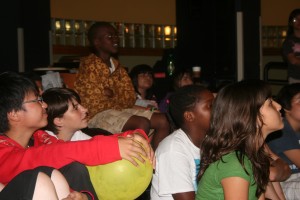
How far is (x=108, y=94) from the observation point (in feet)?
12.9

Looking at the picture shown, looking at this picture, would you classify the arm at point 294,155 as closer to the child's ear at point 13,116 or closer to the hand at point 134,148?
the hand at point 134,148

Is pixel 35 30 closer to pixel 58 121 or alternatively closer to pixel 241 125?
pixel 58 121

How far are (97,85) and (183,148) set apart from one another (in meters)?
1.49

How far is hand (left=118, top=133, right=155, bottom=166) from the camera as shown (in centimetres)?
200

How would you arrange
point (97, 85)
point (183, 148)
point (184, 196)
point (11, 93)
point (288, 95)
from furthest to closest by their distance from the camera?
point (97, 85)
point (288, 95)
point (183, 148)
point (184, 196)
point (11, 93)

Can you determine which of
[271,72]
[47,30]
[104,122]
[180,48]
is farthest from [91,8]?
[104,122]

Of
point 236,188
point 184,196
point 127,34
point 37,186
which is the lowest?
point 184,196

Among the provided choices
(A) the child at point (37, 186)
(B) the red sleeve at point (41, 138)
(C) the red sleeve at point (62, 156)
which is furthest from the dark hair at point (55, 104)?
(A) the child at point (37, 186)

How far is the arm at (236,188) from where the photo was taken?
6.69 feet

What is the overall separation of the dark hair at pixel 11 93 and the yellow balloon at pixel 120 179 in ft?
1.44

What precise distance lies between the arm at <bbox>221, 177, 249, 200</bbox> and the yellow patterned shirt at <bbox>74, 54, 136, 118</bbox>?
6.43 feet

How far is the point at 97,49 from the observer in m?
4.11

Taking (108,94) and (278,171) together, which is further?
(108,94)

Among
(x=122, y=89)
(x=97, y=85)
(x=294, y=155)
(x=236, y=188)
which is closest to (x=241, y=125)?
(x=236, y=188)
